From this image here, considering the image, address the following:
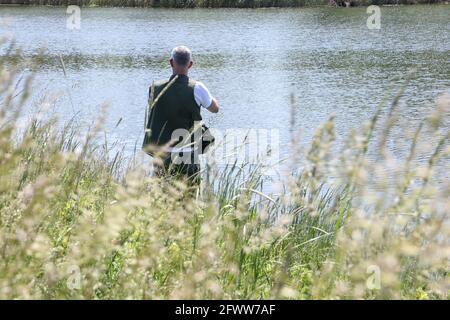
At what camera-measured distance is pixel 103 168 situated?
5938mm

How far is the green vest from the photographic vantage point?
5.79 metres

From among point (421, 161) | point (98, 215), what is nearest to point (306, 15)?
point (421, 161)

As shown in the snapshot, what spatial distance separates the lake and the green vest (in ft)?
4.25

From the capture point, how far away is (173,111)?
578cm

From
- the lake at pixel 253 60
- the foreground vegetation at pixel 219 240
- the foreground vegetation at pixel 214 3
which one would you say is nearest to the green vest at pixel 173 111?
the lake at pixel 253 60

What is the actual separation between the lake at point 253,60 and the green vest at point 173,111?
130 cm

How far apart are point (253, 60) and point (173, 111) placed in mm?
13311

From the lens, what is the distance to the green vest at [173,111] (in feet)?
19.0

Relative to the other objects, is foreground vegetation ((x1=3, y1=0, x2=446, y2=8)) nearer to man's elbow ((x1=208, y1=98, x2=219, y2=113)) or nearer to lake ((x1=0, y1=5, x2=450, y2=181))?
lake ((x1=0, y1=5, x2=450, y2=181))

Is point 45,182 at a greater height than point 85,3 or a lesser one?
greater

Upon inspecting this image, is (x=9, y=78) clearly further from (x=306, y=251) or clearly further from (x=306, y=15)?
(x=306, y=15)

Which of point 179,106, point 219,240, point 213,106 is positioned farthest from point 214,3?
point 219,240

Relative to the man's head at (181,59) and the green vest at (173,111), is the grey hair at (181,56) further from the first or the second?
the green vest at (173,111)
